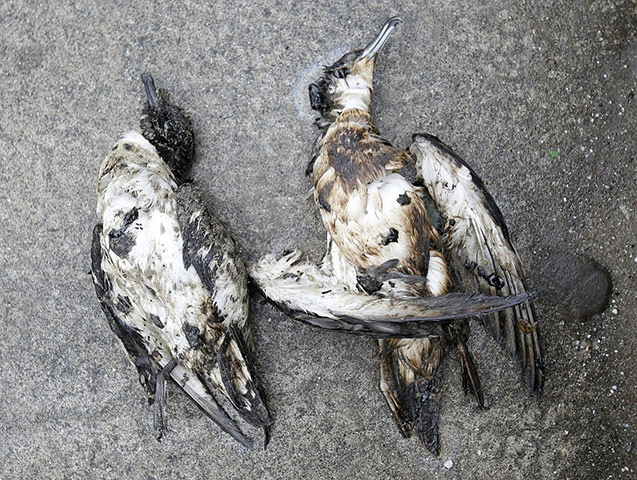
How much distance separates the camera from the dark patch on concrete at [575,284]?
8.68ft

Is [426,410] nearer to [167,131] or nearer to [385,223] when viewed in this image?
[385,223]

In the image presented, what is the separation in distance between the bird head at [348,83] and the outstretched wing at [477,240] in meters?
0.28

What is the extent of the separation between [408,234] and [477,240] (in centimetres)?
32

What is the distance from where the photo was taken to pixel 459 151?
263cm

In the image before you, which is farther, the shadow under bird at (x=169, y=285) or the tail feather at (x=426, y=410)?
the tail feather at (x=426, y=410)

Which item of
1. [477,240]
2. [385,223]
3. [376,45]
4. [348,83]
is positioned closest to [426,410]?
[477,240]

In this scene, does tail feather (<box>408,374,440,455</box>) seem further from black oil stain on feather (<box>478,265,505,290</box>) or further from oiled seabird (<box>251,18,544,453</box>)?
black oil stain on feather (<box>478,265,505,290</box>)

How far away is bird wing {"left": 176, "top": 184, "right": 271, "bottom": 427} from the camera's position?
7.41 feet

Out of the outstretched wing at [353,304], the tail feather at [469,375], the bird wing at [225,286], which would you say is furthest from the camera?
the tail feather at [469,375]

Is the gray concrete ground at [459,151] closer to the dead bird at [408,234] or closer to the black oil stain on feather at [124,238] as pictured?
the dead bird at [408,234]

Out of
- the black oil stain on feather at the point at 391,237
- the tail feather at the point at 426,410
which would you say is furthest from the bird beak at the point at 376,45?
the tail feather at the point at 426,410

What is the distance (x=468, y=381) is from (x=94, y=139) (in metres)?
1.83

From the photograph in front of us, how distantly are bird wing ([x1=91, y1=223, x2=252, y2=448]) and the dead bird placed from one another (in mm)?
646

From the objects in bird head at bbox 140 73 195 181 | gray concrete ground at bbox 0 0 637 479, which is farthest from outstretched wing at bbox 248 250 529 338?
bird head at bbox 140 73 195 181
